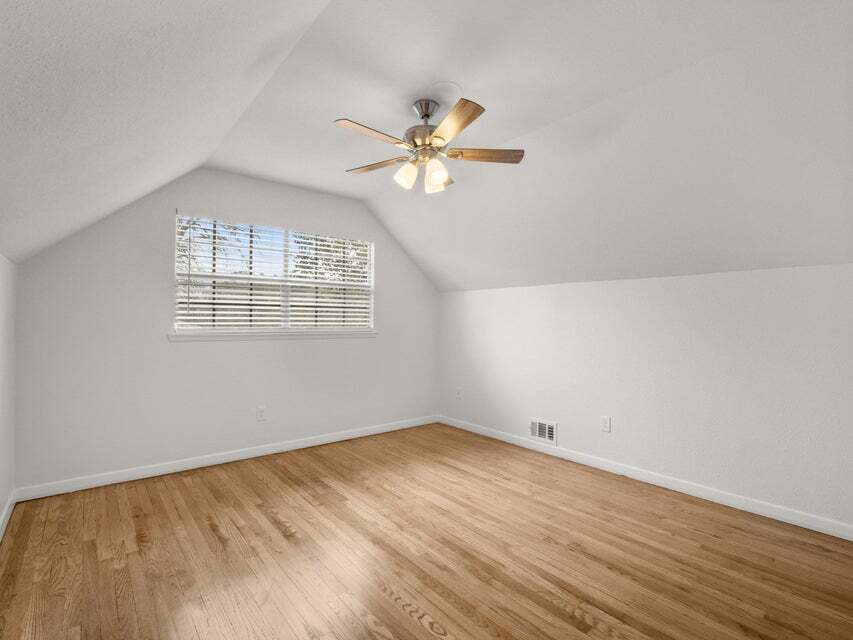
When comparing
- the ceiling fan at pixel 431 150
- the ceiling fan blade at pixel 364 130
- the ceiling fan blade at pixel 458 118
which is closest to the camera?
the ceiling fan blade at pixel 458 118

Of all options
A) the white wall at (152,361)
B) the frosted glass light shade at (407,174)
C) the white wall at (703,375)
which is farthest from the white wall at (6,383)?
the white wall at (703,375)

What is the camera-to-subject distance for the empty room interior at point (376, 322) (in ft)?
5.79

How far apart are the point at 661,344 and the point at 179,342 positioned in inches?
147

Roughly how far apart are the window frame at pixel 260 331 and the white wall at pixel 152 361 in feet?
0.14

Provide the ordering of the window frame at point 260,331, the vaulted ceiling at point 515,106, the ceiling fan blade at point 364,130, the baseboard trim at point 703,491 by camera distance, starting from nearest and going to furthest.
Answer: the vaulted ceiling at point 515,106 < the ceiling fan blade at point 364,130 < the baseboard trim at point 703,491 < the window frame at point 260,331

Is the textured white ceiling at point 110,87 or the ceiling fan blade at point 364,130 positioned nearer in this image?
the textured white ceiling at point 110,87

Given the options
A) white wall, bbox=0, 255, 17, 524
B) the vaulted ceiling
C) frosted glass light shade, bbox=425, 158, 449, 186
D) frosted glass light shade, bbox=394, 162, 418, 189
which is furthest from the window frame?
frosted glass light shade, bbox=425, 158, 449, 186

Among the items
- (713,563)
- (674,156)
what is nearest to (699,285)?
(674,156)

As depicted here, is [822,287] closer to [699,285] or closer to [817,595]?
[699,285]

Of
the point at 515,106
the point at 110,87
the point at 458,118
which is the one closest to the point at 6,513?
the point at 110,87

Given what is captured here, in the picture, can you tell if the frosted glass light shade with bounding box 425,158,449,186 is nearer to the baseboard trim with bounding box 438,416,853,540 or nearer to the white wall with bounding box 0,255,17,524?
the white wall with bounding box 0,255,17,524

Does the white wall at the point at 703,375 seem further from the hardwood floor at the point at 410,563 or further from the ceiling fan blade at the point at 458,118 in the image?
the ceiling fan blade at the point at 458,118

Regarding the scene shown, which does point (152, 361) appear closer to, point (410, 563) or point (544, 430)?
point (410, 563)

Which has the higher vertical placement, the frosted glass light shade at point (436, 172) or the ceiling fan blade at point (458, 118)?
the ceiling fan blade at point (458, 118)
